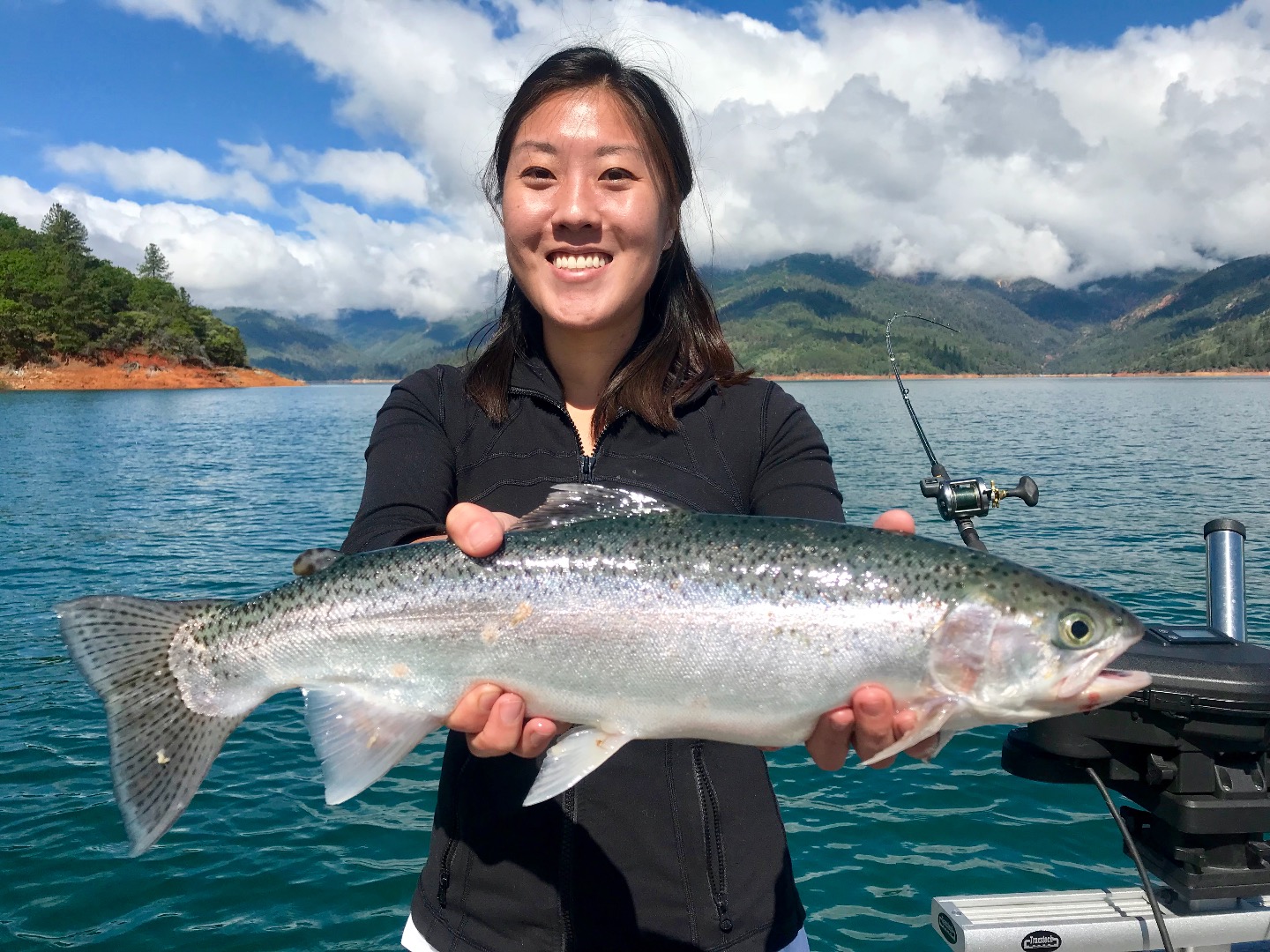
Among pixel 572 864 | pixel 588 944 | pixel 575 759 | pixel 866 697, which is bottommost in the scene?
pixel 588 944

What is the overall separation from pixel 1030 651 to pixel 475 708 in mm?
2171

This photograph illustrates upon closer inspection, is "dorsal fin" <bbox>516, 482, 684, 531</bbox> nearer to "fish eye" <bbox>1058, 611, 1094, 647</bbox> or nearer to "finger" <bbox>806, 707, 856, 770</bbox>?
"finger" <bbox>806, 707, 856, 770</bbox>

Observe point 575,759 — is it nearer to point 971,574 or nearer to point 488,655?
point 488,655

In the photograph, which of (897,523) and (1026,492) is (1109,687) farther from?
(1026,492)

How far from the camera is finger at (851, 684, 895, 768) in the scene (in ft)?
10.7

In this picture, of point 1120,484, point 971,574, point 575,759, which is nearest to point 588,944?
point 575,759

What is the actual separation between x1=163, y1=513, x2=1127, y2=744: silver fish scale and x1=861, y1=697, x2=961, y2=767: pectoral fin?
0.36 ft

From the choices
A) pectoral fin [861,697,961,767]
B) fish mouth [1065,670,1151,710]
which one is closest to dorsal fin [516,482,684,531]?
pectoral fin [861,697,961,767]

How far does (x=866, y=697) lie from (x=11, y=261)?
15919 cm

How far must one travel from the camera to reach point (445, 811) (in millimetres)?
3512

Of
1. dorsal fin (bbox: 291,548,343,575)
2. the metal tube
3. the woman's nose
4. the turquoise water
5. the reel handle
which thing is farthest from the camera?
the turquoise water

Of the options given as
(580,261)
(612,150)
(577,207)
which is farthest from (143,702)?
(612,150)

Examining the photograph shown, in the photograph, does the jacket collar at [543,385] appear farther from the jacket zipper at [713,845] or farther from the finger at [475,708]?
the jacket zipper at [713,845]

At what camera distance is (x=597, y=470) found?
3922 millimetres
